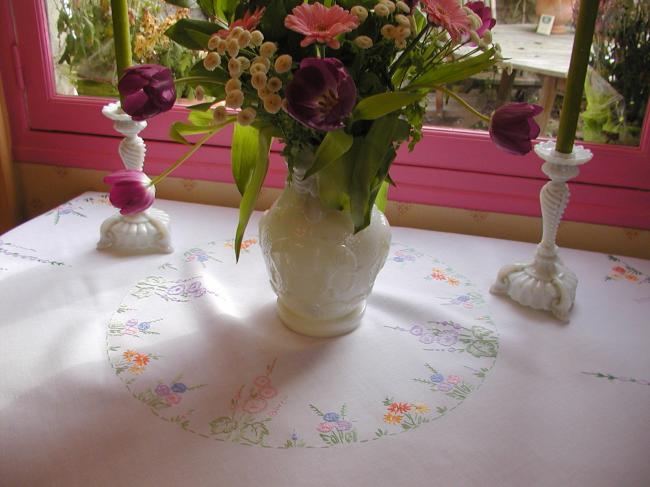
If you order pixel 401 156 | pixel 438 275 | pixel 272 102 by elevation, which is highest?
pixel 272 102

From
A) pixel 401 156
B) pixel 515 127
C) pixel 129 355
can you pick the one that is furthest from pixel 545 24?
pixel 129 355

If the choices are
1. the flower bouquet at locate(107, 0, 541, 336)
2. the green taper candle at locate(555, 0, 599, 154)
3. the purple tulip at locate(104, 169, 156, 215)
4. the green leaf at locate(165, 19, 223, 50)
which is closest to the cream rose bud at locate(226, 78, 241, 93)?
the flower bouquet at locate(107, 0, 541, 336)

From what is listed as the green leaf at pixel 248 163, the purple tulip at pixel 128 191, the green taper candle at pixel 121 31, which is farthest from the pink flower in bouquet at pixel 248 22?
the green taper candle at pixel 121 31

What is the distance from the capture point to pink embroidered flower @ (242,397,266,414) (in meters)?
0.66

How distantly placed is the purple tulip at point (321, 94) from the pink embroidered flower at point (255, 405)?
1.03 feet

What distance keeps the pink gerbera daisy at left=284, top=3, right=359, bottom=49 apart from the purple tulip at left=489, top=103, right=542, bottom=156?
18 cm

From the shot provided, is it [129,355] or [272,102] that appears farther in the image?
[129,355]

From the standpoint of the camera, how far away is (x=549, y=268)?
2.84ft

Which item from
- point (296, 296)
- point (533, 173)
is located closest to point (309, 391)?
point (296, 296)

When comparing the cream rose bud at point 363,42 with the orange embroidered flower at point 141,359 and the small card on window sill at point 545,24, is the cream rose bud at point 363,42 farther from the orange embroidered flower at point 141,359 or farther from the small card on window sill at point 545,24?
the small card on window sill at point 545,24

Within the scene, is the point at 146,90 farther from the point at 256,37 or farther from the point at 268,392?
the point at 268,392

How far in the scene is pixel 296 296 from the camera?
0.74 meters

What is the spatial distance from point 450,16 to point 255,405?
45cm

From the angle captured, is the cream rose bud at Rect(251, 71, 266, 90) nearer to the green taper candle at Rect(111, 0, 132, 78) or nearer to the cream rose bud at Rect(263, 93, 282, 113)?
the cream rose bud at Rect(263, 93, 282, 113)
